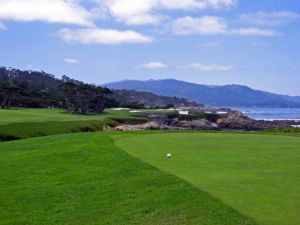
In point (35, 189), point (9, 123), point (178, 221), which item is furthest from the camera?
point (9, 123)

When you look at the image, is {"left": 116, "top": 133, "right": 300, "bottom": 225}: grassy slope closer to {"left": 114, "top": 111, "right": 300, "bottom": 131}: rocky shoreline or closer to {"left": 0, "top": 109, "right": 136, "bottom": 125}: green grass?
{"left": 0, "top": 109, "right": 136, "bottom": 125}: green grass

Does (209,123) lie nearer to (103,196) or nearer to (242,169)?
(242,169)

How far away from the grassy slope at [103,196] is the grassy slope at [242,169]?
462 millimetres

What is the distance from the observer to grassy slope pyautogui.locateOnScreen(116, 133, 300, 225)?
9.74 m

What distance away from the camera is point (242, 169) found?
1423 centimetres

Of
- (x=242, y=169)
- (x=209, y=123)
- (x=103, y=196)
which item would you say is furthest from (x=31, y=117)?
(x=103, y=196)

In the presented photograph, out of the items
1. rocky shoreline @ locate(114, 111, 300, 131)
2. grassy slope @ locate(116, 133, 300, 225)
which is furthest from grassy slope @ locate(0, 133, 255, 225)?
rocky shoreline @ locate(114, 111, 300, 131)

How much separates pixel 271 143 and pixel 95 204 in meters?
12.2

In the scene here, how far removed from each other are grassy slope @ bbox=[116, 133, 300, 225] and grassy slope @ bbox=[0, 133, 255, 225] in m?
0.46

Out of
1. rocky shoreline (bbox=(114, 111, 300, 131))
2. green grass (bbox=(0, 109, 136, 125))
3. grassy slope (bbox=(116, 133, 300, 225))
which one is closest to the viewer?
grassy slope (bbox=(116, 133, 300, 225))

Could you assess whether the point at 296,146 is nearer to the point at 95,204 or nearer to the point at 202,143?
the point at 202,143

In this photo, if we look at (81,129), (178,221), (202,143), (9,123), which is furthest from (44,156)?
(81,129)

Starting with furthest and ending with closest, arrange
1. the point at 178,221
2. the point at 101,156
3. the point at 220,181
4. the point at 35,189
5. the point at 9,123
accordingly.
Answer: the point at 9,123 < the point at 101,156 < the point at 35,189 < the point at 220,181 < the point at 178,221

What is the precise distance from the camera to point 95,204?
11.4m
